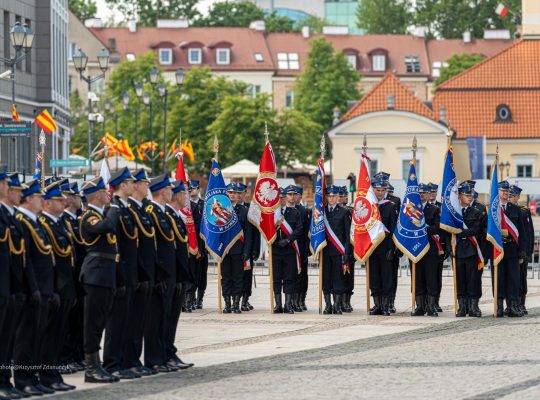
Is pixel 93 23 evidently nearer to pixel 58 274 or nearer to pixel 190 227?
pixel 190 227

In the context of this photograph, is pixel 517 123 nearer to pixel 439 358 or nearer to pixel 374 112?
pixel 374 112

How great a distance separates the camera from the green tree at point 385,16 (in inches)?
5039

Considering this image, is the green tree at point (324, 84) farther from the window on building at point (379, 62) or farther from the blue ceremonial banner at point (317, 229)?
the blue ceremonial banner at point (317, 229)

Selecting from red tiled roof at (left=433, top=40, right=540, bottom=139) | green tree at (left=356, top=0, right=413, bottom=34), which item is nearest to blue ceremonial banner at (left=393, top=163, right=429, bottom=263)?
red tiled roof at (left=433, top=40, right=540, bottom=139)

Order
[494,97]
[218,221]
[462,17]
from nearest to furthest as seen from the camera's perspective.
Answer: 1. [218,221]
2. [494,97]
3. [462,17]

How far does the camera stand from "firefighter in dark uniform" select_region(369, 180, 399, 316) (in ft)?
81.3

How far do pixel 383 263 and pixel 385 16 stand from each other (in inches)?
4196

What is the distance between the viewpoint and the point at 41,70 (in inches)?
2285

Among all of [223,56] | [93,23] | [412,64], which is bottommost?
[412,64]

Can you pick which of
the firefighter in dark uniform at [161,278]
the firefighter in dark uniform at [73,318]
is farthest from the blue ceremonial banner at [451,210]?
the firefighter in dark uniform at [73,318]

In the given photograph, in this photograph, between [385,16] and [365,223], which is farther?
[385,16]

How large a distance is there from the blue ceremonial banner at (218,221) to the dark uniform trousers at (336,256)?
1.40m

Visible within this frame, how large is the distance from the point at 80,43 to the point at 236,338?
100 m

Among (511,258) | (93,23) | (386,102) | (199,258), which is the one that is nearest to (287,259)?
(199,258)
